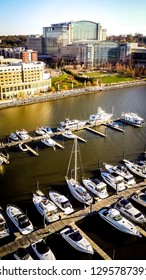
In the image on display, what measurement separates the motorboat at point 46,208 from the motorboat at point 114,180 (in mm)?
2707

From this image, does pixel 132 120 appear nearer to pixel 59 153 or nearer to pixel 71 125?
pixel 71 125

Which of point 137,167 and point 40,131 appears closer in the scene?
point 137,167

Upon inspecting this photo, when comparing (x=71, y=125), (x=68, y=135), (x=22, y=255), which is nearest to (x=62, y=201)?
(x=22, y=255)

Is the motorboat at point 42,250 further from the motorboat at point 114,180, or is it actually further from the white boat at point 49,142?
the white boat at point 49,142

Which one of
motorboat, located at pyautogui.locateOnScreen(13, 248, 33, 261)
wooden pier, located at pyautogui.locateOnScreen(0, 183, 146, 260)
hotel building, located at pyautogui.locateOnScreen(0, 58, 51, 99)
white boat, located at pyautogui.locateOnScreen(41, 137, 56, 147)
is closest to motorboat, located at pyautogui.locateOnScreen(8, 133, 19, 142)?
white boat, located at pyautogui.locateOnScreen(41, 137, 56, 147)

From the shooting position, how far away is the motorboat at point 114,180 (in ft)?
34.4

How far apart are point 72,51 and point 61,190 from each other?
4280 cm

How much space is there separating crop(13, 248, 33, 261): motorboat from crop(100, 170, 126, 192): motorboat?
449cm

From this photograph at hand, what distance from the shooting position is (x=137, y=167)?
1199 centimetres

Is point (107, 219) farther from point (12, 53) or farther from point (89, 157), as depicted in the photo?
point (12, 53)

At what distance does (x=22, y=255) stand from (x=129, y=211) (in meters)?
3.79

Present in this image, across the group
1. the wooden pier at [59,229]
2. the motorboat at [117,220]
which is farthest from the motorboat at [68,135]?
the motorboat at [117,220]

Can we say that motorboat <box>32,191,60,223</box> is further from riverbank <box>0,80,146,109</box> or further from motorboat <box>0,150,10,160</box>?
riverbank <box>0,80,146,109</box>

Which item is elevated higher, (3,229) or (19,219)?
Answer: (19,219)
